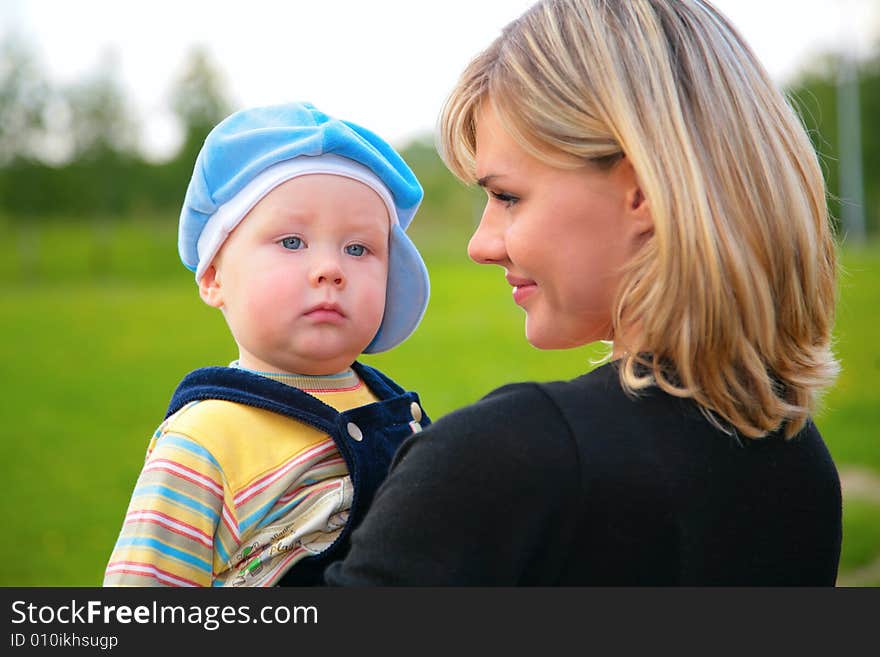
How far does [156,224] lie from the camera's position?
36.5 metres

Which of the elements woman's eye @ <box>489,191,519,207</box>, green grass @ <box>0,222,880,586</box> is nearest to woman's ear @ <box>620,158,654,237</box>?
woman's eye @ <box>489,191,519,207</box>

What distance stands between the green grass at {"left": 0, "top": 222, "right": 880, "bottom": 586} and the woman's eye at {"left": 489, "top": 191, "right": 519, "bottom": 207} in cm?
73

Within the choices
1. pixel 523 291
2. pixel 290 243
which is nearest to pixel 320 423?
pixel 290 243

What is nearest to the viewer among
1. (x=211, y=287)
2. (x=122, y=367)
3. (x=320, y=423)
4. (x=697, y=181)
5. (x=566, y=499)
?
(x=566, y=499)

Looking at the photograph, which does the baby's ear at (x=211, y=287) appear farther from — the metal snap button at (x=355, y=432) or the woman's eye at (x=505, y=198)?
the woman's eye at (x=505, y=198)

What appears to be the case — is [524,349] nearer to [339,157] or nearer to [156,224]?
[339,157]

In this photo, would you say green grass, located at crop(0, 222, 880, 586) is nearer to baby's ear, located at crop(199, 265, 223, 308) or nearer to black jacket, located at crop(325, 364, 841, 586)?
black jacket, located at crop(325, 364, 841, 586)

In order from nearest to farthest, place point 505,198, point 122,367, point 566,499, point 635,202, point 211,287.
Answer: point 566,499 < point 635,202 < point 505,198 < point 211,287 < point 122,367

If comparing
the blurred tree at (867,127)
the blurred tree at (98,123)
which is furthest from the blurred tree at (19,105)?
the blurred tree at (867,127)

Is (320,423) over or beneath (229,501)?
over

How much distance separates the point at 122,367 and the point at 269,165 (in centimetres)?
1714

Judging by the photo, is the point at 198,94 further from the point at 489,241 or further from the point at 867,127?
the point at 489,241

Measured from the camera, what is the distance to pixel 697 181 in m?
1.62

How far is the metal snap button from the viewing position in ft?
6.73
